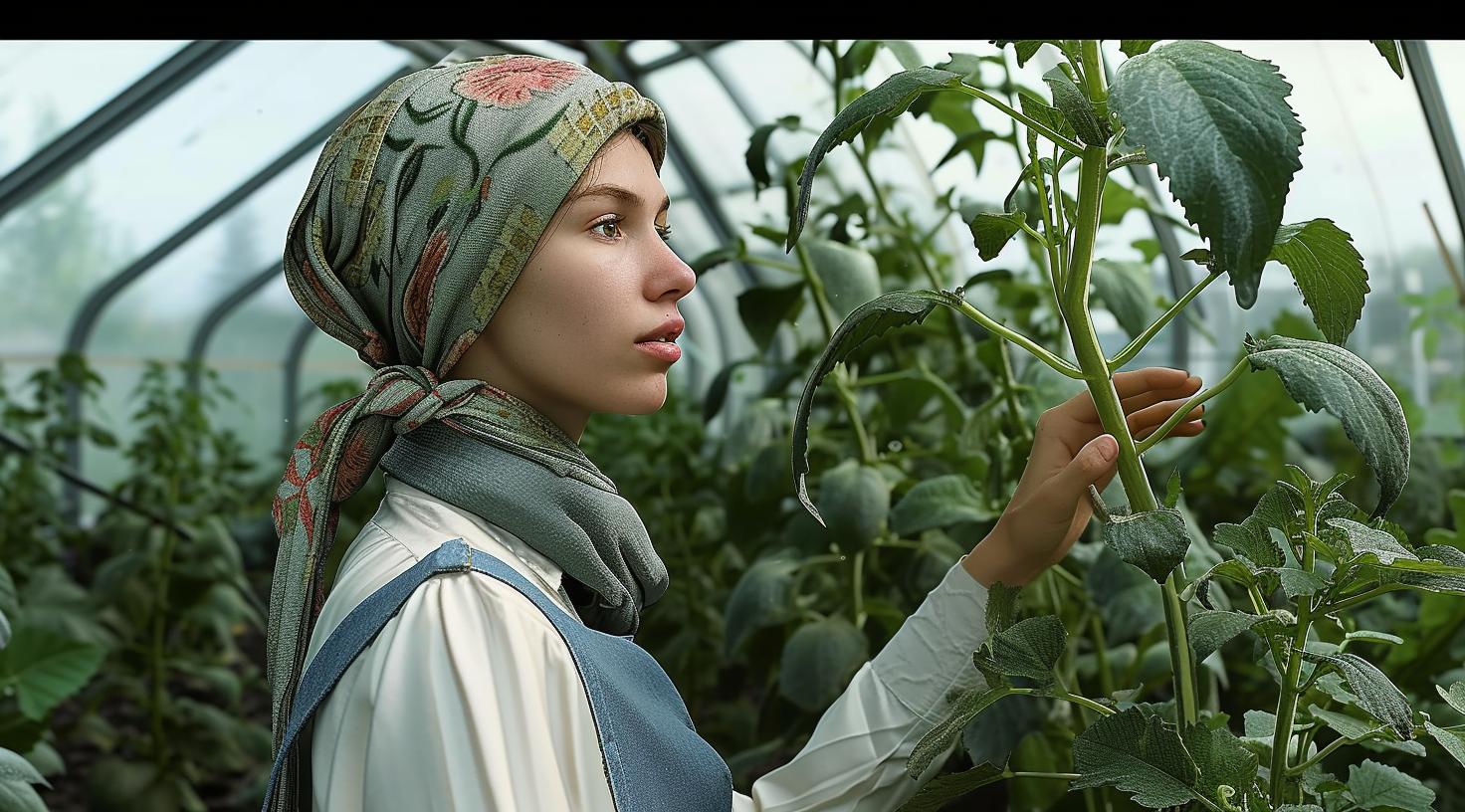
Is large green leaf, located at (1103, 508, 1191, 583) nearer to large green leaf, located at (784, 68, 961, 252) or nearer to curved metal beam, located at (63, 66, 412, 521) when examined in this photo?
large green leaf, located at (784, 68, 961, 252)

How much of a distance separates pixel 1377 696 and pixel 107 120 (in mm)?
4927

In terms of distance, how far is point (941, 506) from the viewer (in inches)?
59.4

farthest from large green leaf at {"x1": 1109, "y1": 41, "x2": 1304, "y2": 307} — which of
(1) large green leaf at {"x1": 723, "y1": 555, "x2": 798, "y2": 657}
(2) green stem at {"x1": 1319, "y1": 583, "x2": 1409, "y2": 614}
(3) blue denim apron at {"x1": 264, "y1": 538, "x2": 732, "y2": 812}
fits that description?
(1) large green leaf at {"x1": 723, "y1": 555, "x2": 798, "y2": 657}

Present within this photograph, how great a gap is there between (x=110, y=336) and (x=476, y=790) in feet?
21.5

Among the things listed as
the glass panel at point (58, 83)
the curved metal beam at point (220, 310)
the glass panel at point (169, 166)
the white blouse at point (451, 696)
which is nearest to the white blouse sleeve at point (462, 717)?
the white blouse at point (451, 696)

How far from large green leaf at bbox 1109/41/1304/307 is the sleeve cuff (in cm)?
45

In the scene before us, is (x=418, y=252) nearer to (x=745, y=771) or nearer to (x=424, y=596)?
(x=424, y=596)

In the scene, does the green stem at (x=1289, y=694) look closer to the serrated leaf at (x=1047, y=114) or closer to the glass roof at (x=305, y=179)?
the serrated leaf at (x=1047, y=114)

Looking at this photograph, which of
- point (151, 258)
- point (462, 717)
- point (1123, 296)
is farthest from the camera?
point (151, 258)

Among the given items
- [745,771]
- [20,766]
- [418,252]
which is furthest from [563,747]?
[745,771]

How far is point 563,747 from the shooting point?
0.81 metres

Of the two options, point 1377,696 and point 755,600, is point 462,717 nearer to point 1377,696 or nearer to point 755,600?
point 1377,696

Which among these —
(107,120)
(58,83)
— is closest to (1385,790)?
(58,83)

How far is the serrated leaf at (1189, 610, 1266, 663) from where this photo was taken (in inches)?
30.7
